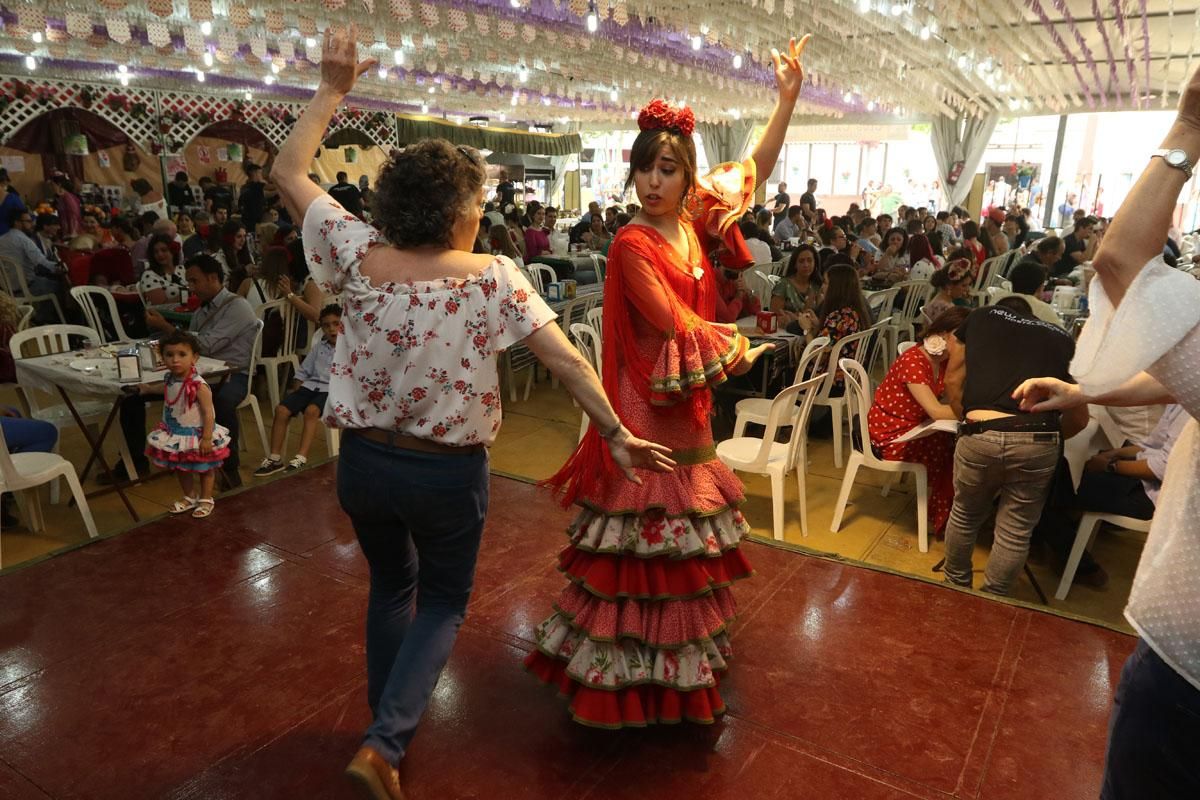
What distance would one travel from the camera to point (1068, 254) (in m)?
7.54

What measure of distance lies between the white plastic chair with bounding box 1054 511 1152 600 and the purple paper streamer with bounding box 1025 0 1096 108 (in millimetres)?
5664

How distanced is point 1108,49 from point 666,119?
32.1 ft

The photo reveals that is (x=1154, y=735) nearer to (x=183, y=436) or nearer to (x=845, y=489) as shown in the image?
(x=845, y=489)

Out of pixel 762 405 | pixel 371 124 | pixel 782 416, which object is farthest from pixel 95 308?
pixel 371 124

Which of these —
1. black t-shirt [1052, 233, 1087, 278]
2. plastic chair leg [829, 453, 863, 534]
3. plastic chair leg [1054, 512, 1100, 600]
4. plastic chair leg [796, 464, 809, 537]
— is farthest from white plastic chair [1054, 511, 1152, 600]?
black t-shirt [1052, 233, 1087, 278]

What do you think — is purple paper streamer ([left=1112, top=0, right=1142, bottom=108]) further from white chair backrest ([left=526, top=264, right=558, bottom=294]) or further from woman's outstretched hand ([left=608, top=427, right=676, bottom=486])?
woman's outstretched hand ([left=608, top=427, right=676, bottom=486])

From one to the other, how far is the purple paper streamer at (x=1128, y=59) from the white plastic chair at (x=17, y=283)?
9.45 m

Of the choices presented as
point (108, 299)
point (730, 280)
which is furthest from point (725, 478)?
point (108, 299)

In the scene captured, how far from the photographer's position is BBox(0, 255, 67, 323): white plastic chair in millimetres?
6602

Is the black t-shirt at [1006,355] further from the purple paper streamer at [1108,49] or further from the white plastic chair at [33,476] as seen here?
the purple paper streamer at [1108,49]

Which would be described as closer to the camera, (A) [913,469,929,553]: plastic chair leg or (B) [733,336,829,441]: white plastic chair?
(A) [913,469,929,553]: plastic chair leg

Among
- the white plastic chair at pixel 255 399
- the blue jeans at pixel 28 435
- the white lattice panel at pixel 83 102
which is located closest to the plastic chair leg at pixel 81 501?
the blue jeans at pixel 28 435

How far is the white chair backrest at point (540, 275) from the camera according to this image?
6580mm

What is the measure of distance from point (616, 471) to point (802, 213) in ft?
33.0
